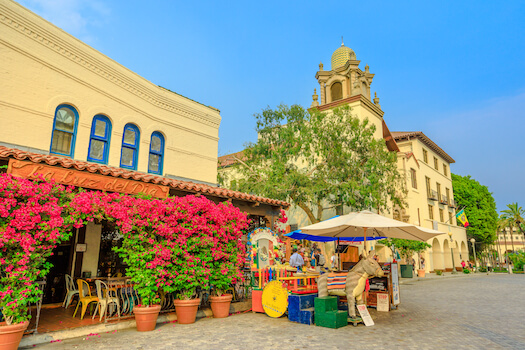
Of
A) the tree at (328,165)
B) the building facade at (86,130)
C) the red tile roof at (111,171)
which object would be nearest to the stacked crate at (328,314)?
the building facade at (86,130)

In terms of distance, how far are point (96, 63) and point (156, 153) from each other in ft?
11.9

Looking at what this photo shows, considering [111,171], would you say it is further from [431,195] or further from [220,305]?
[431,195]

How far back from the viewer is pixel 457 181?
45844mm

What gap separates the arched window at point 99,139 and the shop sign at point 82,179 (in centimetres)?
299

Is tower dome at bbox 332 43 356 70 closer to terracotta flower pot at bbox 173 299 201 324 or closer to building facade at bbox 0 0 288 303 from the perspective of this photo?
building facade at bbox 0 0 288 303

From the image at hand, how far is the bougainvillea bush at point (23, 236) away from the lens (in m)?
5.64

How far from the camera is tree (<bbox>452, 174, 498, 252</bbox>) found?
1706 inches

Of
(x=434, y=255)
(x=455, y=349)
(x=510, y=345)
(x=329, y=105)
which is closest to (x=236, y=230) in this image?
(x=455, y=349)

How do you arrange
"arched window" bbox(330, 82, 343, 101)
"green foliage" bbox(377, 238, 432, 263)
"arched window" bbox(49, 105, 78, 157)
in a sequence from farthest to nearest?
"arched window" bbox(330, 82, 343, 101)
"green foliage" bbox(377, 238, 432, 263)
"arched window" bbox(49, 105, 78, 157)

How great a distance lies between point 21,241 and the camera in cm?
576

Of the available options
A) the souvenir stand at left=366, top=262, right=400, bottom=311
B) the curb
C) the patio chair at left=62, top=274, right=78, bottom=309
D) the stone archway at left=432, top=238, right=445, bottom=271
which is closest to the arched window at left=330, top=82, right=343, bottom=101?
the stone archway at left=432, top=238, right=445, bottom=271

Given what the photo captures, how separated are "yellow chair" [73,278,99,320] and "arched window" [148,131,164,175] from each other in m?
4.95

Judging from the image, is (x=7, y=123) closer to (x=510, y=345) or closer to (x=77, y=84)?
(x=77, y=84)

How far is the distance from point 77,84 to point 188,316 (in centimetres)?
799
